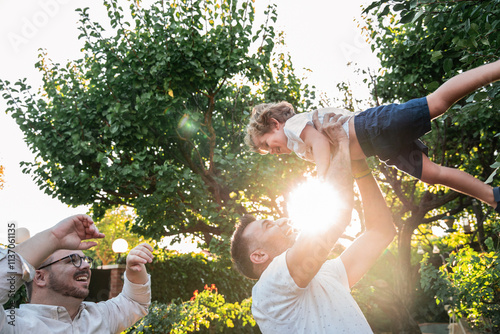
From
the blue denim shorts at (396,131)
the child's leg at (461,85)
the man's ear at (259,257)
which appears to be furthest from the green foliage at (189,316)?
the child's leg at (461,85)

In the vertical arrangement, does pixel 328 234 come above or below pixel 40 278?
above

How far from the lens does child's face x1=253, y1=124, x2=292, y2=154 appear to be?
285 centimetres

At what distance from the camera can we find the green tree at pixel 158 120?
6.88 m

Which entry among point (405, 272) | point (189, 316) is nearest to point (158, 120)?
point (189, 316)

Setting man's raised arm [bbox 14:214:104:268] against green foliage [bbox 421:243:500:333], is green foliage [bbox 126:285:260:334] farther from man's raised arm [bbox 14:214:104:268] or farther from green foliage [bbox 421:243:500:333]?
green foliage [bbox 421:243:500:333]

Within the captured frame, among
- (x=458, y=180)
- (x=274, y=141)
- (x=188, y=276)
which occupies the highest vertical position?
(x=274, y=141)

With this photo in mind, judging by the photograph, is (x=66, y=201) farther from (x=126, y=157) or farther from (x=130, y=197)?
(x=126, y=157)

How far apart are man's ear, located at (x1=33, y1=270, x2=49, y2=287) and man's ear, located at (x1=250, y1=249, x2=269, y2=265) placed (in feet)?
4.99

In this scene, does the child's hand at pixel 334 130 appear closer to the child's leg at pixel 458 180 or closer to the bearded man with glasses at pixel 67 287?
the child's leg at pixel 458 180

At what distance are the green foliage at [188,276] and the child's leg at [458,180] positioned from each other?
671 centimetres

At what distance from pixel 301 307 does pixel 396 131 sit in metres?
1.11

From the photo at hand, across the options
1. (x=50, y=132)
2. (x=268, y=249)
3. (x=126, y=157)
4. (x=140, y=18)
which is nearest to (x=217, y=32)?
(x=140, y=18)

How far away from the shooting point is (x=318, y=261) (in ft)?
5.89

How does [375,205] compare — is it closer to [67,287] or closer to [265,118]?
[265,118]
